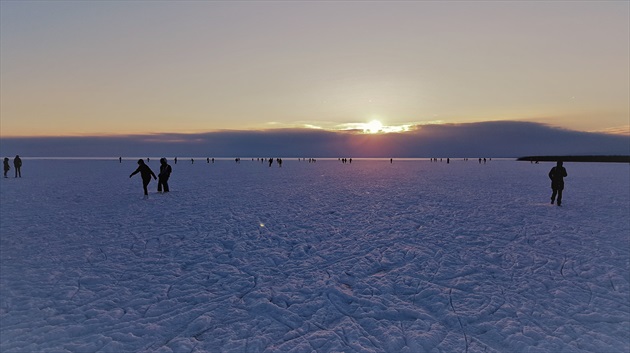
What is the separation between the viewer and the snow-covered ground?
4.81m

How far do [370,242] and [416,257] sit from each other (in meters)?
1.46

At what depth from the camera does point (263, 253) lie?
324 inches

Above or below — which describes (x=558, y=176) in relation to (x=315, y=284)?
above

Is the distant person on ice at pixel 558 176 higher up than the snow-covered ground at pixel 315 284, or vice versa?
the distant person on ice at pixel 558 176

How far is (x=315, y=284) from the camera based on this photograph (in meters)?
6.46

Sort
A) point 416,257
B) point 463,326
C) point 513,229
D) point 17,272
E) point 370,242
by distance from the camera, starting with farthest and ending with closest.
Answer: point 513,229, point 370,242, point 416,257, point 17,272, point 463,326

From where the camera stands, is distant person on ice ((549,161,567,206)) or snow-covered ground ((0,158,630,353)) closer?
snow-covered ground ((0,158,630,353))

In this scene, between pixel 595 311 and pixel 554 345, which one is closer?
pixel 554 345

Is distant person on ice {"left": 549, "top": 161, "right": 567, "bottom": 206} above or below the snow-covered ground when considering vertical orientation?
above

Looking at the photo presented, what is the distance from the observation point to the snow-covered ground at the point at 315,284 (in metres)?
4.81

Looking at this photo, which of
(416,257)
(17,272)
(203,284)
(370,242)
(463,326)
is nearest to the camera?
(463,326)

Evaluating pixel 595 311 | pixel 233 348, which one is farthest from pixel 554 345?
pixel 233 348

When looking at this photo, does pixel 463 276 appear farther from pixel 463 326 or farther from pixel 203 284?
pixel 203 284

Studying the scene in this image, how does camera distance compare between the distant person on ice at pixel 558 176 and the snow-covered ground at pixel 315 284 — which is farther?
the distant person on ice at pixel 558 176
